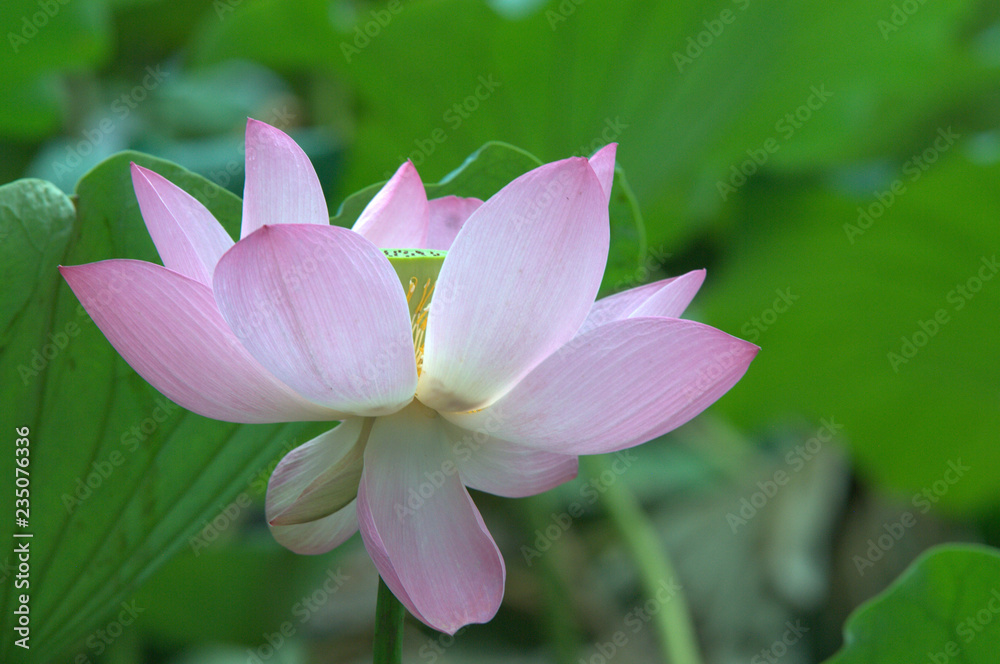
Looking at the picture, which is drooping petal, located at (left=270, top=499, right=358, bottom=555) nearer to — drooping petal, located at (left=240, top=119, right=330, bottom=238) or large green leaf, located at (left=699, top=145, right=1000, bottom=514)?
drooping petal, located at (left=240, top=119, right=330, bottom=238)

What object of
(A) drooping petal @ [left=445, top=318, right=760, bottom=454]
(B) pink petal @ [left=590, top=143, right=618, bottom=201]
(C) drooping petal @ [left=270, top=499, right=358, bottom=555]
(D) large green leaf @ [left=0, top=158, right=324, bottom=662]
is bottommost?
(D) large green leaf @ [left=0, top=158, right=324, bottom=662]

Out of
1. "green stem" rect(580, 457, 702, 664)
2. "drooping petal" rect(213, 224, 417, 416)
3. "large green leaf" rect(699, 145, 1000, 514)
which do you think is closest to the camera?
"drooping petal" rect(213, 224, 417, 416)

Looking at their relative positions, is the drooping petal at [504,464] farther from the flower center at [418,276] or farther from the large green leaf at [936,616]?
the large green leaf at [936,616]

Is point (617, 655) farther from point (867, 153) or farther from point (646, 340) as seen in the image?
point (646, 340)

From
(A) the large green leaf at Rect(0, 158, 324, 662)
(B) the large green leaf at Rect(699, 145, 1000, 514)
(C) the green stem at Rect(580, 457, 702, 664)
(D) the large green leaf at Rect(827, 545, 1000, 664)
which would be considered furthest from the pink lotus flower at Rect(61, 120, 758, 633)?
(B) the large green leaf at Rect(699, 145, 1000, 514)

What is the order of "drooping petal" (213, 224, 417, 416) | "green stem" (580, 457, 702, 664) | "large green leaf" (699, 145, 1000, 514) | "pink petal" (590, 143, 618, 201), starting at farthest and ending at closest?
"large green leaf" (699, 145, 1000, 514) → "green stem" (580, 457, 702, 664) → "pink petal" (590, 143, 618, 201) → "drooping petal" (213, 224, 417, 416)

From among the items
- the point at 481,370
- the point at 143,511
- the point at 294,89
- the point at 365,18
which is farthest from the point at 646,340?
the point at 294,89

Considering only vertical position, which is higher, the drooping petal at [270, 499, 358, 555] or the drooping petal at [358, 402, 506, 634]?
the drooping petal at [358, 402, 506, 634]
